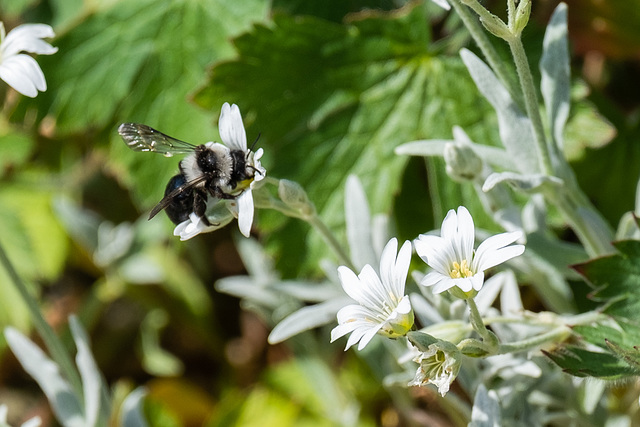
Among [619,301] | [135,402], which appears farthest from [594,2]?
[135,402]

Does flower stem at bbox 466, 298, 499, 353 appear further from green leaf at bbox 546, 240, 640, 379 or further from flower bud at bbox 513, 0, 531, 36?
flower bud at bbox 513, 0, 531, 36

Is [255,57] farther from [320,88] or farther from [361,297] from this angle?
[361,297]

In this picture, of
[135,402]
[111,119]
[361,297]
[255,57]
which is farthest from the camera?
[111,119]

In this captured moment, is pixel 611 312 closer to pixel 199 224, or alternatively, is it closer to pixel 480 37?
pixel 480 37

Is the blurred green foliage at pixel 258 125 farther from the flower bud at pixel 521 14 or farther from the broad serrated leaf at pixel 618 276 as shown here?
the flower bud at pixel 521 14

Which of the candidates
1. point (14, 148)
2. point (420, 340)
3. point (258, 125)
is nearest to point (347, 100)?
point (258, 125)

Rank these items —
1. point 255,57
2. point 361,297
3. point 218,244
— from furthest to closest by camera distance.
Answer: point 218,244
point 255,57
point 361,297
